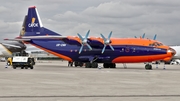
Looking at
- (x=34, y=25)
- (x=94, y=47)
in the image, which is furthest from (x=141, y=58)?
(x=34, y=25)

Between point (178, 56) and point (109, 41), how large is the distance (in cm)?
4843

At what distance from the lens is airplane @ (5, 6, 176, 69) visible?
5028 centimetres

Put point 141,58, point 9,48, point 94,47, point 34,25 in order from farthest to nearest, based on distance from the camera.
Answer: point 9,48, point 34,25, point 94,47, point 141,58

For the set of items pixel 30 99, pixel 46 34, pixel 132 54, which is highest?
pixel 46 34

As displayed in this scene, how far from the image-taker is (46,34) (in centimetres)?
6034

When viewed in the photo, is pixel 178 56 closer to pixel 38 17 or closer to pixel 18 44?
pixel 18 44

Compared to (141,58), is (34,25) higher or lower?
higher

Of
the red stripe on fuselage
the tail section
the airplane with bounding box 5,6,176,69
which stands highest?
the tail section

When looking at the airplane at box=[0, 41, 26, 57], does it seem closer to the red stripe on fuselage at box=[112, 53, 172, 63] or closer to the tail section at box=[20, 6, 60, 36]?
the tail section at box=[20, 6, 60, 36]

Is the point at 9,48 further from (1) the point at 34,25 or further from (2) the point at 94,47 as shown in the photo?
(2) the point at 94,47

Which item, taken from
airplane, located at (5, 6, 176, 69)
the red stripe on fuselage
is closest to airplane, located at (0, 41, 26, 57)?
airplane, located at (5, 6, 176, 69)

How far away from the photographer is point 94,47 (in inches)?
2178

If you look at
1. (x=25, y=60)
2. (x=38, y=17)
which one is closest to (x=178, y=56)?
(x=38, y=17)

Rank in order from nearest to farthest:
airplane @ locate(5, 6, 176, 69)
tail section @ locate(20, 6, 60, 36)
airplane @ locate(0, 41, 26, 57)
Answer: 1. airplane @ locate(5, 6, 176, 69)
2. tail section @ locate(20, 6, 60, 36)
3. airplane @ locate(0, 41, 26, 57)
